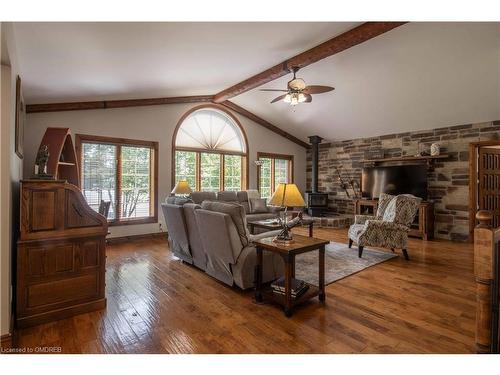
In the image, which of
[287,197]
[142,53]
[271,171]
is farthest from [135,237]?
[271,171]

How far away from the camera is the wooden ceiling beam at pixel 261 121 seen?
23.5 feet

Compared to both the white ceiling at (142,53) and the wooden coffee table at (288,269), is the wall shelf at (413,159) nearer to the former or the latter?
the white ceiling at (142,53)

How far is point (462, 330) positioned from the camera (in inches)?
88.0

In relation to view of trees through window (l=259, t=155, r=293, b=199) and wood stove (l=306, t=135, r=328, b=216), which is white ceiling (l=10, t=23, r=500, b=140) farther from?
view of trees through window (l=259, t=155, r=293, b=199)

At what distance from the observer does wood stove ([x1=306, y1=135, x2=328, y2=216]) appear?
7.89 meters

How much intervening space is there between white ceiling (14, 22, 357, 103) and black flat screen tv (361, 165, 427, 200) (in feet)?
12.7

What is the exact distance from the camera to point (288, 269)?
2480 mm

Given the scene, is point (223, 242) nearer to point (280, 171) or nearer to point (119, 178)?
point (119, 178)

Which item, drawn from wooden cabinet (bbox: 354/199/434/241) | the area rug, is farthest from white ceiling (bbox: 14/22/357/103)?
wooden cabinet (bbox: 354/199/434/241)

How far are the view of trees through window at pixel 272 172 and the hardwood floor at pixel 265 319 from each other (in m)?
4.78

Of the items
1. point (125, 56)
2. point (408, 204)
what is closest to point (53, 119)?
point (125, 56)

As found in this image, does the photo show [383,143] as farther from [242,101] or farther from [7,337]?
[7,337]

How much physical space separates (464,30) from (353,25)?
4.74 feet

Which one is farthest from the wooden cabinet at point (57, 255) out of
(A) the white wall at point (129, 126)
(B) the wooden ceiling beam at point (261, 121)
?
(B) the wooden ceiling beam at point (261, 121)
